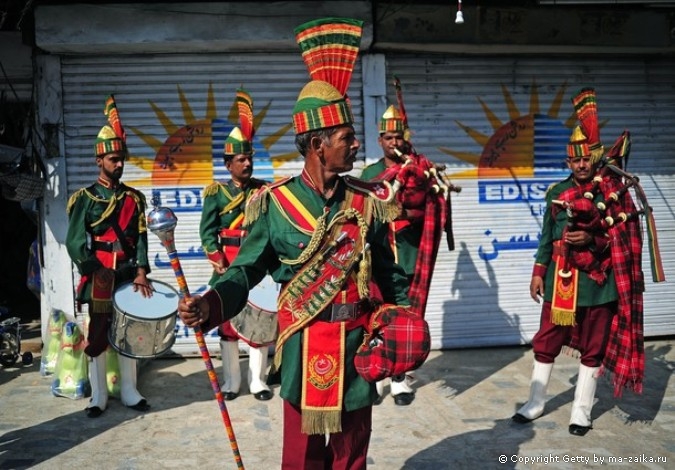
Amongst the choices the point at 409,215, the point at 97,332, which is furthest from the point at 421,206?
the point at 97,332

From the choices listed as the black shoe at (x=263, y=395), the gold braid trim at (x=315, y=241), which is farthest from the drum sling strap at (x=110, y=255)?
the gold braid trim at (x=315, y=241)

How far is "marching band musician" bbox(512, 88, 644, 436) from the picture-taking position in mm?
5664

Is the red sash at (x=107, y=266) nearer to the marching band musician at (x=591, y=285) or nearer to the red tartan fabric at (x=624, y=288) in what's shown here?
the marching band musician at (x=591, y=285)

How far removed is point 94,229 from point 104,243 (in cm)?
14

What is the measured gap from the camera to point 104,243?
6.16 meters

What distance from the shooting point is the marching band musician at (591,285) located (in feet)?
18.6

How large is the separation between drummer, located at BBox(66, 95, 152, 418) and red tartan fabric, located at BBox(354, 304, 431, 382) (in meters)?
3.15

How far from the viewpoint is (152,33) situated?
7480 mm

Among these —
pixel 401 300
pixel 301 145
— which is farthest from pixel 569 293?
pixel 301 145

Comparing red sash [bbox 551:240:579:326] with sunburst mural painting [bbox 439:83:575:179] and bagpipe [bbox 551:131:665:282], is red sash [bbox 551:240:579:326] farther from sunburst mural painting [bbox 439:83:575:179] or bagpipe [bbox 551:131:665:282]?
sunburst mural painting [bbox 439:83:575:179]

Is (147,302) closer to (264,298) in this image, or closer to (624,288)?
(264,298)

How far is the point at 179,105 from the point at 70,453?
3.98 metres

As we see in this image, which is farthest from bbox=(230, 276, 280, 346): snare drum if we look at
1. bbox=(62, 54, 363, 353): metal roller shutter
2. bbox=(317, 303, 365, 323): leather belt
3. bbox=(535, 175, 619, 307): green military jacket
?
bbox=(317, 303, 365, 323): leather belt

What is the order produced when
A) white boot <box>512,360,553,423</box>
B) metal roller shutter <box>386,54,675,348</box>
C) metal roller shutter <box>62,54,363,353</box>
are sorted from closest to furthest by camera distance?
white boot <box>512,360,553,423</box> → metal roller shutter <box>62,54,363,353</box> → metal roller shutter <box>386,54,675,348</box>
